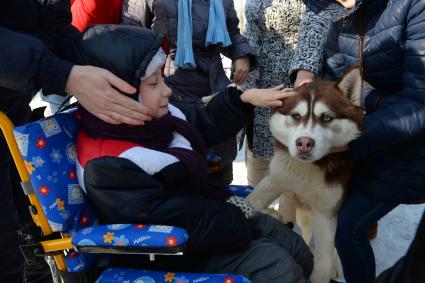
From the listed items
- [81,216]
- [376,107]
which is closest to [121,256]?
[81,216]

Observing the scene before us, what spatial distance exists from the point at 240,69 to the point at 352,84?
1140 millimetres

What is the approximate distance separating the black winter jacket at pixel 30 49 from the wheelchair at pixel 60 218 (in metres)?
0.17

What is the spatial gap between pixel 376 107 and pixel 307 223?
3.13 feet

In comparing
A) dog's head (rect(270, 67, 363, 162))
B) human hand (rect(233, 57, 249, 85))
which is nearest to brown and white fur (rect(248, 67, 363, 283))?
dog's head (rect(270, 67, 363, 162))

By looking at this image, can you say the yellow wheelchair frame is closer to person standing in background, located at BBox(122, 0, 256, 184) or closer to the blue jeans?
person standing in background, located at BBox(122, 0, 256, 184)

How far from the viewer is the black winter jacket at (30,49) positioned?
4.12ft

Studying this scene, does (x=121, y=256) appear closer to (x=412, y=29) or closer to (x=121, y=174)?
(x=121, y=174)

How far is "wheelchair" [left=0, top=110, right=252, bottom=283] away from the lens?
51.4 inches

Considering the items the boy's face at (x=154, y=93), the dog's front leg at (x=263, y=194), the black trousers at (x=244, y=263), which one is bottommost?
the dog's front leg at (x=263, y=194)

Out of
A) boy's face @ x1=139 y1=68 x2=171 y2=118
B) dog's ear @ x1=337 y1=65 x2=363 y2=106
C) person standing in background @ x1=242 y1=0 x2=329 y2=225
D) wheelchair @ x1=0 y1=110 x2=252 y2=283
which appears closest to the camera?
wheelchair @ x1=0 y1=110 x2=252 y2=283

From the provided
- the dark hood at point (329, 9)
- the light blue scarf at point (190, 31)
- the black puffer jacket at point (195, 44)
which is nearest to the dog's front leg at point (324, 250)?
the dark hood at point (329, 9)

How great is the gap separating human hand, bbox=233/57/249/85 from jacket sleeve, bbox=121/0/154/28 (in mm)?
665

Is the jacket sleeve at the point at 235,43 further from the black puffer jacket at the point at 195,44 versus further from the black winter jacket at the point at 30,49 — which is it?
the black winter jacket at the point at 30,49

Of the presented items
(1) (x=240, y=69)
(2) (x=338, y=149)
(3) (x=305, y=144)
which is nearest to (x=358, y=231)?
(2) (x=338, y=149)
